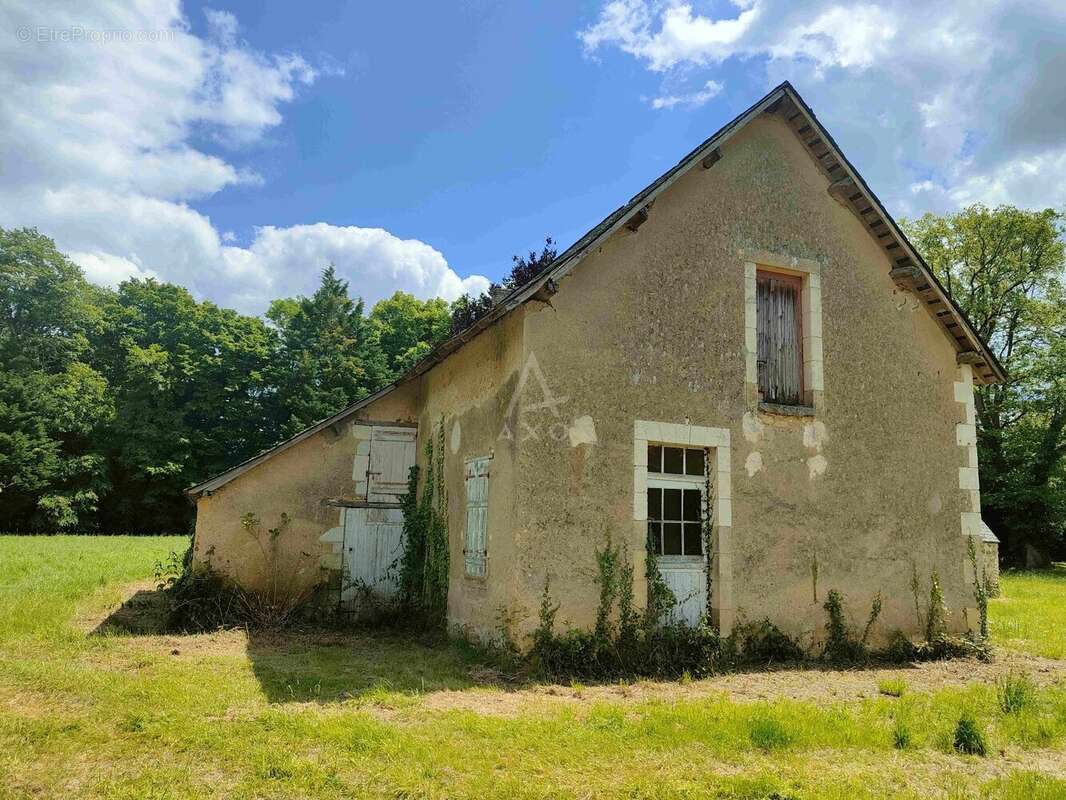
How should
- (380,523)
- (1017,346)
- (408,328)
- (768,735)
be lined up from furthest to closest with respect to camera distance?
(408,328) < (1017,346) < (380,523) < (768,735)

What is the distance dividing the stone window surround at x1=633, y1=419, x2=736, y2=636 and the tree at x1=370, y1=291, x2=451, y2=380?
31.1 metres

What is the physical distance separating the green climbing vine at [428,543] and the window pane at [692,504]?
3.29 metres

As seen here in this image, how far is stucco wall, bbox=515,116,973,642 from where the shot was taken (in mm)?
8219

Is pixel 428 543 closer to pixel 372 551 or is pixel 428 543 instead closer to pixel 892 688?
pixel 372 551

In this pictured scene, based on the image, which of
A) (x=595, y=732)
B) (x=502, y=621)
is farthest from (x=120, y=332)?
(x=595, y=732)

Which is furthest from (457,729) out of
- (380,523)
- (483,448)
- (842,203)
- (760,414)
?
(842,203)

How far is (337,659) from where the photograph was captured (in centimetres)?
825

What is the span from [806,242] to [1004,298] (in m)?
25.5

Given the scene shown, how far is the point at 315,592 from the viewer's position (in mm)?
11188

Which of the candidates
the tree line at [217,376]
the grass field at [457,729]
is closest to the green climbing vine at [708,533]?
the grass field at [457,729]

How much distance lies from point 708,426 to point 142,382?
31.2 m

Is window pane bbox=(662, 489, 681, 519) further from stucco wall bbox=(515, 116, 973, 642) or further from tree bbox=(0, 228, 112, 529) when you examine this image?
tree bbox=(0, 228, 112, 529)

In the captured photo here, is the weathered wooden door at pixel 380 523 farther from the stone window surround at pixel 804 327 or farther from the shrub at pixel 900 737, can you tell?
the shrub at pixel 900 737

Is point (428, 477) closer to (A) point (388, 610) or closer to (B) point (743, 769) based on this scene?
(A) point (388, 610)
